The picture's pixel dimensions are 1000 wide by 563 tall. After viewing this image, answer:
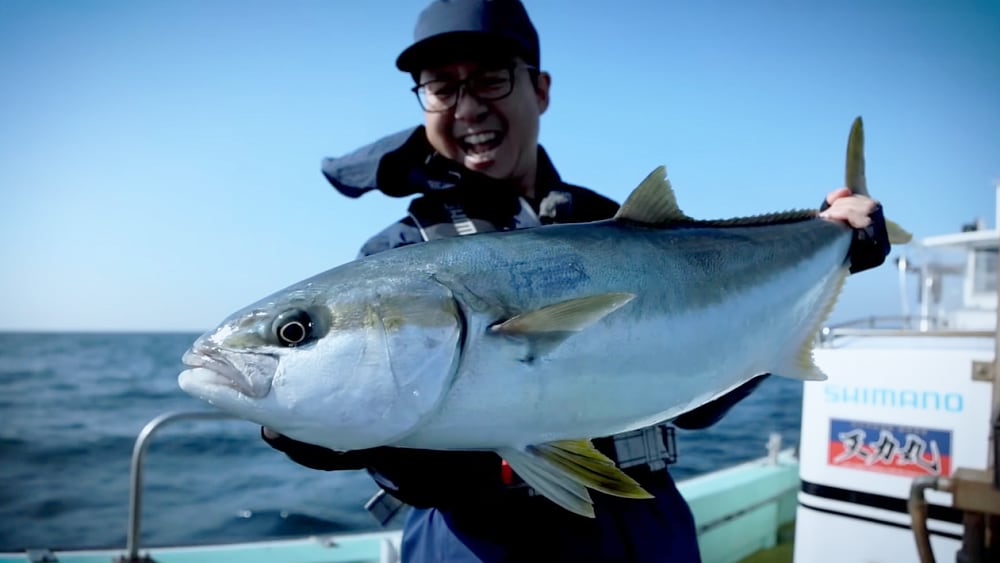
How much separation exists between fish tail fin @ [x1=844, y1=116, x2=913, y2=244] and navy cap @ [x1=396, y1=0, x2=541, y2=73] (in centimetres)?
140

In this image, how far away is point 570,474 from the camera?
143 centimetres

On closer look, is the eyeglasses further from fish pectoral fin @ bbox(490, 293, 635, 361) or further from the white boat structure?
the white boat structure

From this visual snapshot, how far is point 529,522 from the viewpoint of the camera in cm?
205

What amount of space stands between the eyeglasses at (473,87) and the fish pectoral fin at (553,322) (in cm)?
130

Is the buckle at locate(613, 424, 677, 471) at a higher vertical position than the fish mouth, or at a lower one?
lower

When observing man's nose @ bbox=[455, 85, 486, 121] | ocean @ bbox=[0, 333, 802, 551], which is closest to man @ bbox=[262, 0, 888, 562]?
man's nose @ bbox=[455, 85, 486, 121]

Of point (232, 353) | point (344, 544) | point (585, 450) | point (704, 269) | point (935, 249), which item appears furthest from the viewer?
point (935, 249)

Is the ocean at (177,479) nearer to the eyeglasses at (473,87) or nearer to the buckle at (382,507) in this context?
the buckle at (382,507)

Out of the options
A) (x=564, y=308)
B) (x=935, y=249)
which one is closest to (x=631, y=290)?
(x=564, y=308)

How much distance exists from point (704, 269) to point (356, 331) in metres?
1.06

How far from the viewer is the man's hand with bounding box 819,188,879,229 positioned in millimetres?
2367

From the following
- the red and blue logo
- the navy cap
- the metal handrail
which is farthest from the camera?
the red and blue logo

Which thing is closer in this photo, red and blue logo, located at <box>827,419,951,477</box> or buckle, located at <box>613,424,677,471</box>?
buckle, located at <box>613,424,677,471</box>

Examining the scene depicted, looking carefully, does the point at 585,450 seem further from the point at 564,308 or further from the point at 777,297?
the point at 777,297
